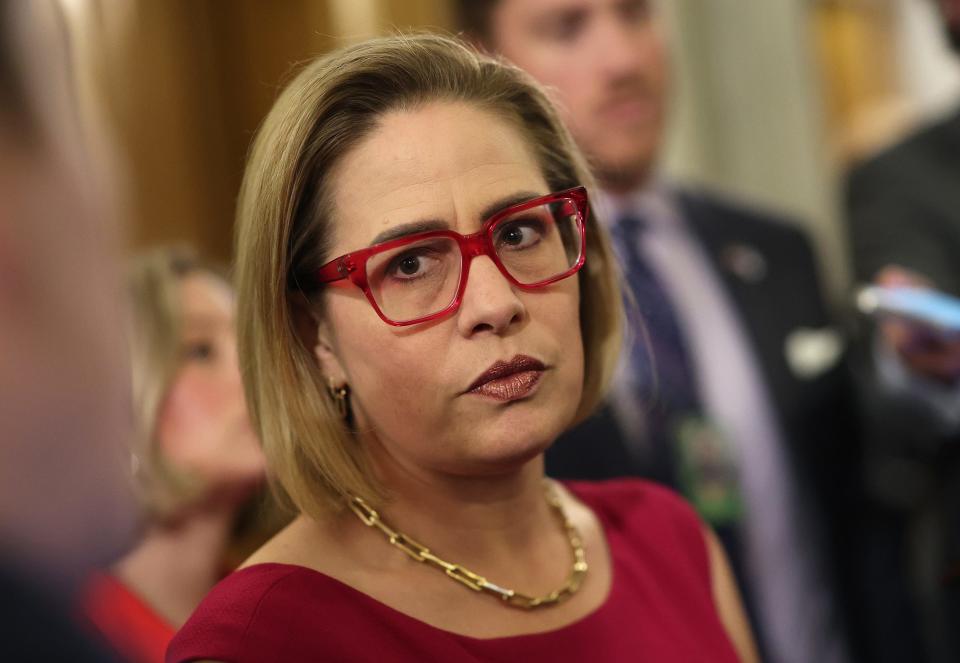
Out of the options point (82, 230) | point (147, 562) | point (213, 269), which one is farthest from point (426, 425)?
point (213, 269)

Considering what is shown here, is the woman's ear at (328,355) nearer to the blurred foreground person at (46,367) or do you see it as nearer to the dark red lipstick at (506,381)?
the dark red lipstick at (506,381)

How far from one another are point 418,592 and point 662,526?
464mm

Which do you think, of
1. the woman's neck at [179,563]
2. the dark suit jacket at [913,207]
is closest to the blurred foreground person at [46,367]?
the woman's neck at [179,563]

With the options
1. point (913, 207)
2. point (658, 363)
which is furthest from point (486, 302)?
point (913, 207)

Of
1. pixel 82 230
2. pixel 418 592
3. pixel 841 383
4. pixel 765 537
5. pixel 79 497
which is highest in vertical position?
pixel 82 230

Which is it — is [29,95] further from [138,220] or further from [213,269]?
[138,220]

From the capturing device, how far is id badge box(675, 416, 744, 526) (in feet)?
7.32

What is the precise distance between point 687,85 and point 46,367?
3710 mm

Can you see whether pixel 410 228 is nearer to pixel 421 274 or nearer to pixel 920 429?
pixel 421 274

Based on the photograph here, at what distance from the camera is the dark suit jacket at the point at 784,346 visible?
2385 millimetres

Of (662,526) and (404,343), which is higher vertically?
(404,343)

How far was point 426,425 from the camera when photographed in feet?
3.77

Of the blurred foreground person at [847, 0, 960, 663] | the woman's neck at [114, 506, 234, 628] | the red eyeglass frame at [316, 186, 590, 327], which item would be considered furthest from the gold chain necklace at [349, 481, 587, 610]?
the blurred foreground person at [847, 0, 960, 663]

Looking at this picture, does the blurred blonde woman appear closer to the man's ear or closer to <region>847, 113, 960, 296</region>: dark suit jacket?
the man's ear
